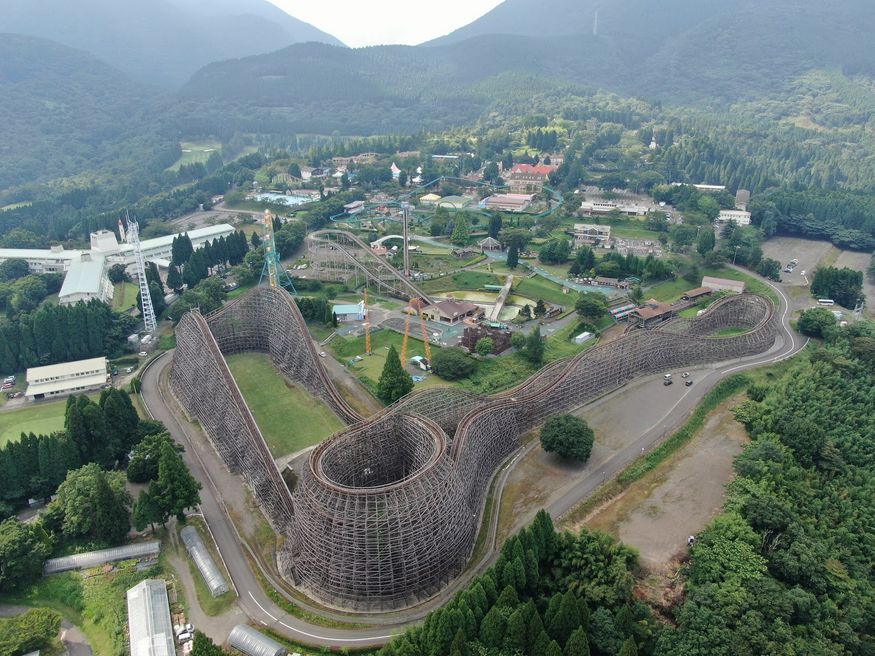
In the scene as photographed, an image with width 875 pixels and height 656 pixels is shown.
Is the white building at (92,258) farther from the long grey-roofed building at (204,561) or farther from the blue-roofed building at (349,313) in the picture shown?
the long grey-roofed building at (204,561)

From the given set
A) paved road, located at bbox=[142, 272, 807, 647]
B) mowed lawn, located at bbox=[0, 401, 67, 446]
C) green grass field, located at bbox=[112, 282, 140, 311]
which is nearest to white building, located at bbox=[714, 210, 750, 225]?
paved road, located at bbox=[142, 272, 807, 647]

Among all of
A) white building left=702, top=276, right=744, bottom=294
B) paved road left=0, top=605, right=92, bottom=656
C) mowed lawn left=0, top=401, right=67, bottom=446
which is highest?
white building left=702, top=276, right=744, bottom=294

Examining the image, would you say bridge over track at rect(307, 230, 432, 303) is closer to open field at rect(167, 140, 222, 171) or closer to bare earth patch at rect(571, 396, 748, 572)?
bare earth patch at rect(571, 396, 748, 572)

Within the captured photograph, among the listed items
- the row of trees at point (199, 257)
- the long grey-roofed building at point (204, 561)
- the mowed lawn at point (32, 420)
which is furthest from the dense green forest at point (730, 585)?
the row of trees at point (199, 257)

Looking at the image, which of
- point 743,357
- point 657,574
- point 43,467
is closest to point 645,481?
point 657,574

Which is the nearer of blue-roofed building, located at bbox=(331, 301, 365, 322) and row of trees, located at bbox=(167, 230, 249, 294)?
blue-roofed building, located at bbox=(331, 301, 365, 322)

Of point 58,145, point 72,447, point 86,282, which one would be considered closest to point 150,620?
point 72,447

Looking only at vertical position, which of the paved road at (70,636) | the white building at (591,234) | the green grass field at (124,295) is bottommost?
the green grass field at (124,295)
